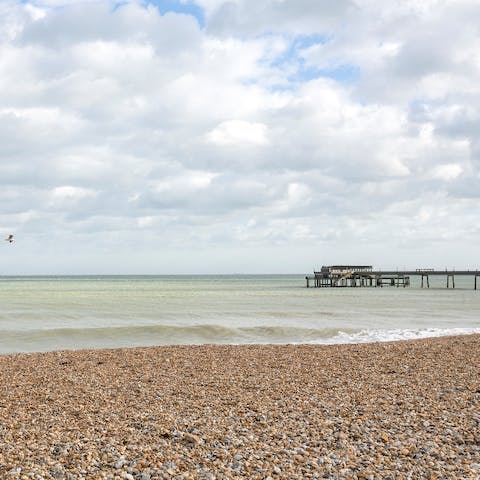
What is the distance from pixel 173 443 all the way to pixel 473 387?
18.2ft

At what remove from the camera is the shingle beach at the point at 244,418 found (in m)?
5.81

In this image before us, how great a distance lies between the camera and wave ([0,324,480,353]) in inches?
772

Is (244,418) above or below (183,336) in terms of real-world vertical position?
above

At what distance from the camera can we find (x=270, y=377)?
35.2 ft

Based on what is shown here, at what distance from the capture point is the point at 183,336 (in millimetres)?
22016

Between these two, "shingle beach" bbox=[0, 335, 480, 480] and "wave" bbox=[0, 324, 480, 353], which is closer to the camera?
"shingle beach" bbox=[0, 335, 480, 480]

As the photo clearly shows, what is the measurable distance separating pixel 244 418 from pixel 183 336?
14581 millimetres

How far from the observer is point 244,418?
768cm

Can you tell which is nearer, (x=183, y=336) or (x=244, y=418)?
(x=244, y=418)

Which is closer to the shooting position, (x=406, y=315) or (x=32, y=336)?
(x=32, y=336)

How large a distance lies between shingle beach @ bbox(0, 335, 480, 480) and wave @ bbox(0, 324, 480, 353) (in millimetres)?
6527

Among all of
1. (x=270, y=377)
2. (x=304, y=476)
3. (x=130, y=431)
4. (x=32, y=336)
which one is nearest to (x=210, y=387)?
(x=270, y=377)

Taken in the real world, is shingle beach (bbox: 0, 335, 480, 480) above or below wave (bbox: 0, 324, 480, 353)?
above

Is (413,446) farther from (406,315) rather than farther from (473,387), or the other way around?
(406,315)
